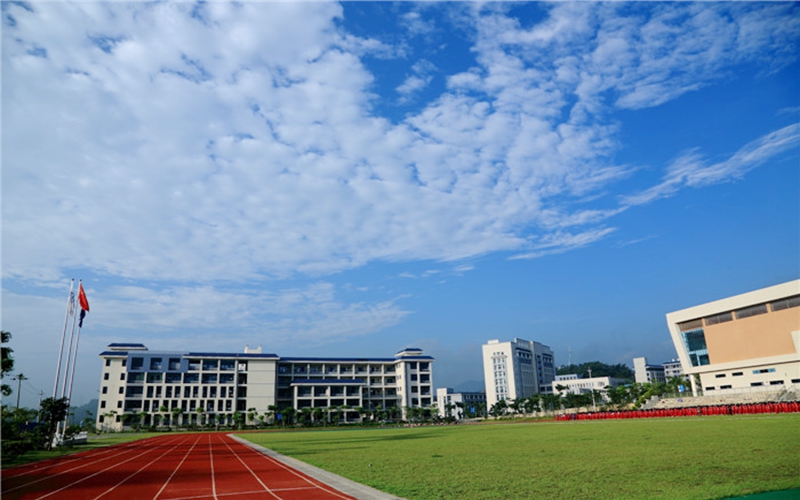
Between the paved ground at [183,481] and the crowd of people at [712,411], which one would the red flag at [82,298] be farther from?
the crowd of people at [712,411]

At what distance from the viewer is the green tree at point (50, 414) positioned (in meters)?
30.6

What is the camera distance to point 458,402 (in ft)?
380

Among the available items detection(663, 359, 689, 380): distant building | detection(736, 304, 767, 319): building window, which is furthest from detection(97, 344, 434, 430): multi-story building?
detection(663, 359, 689, 380): distant building

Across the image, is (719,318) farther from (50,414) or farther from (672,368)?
(672,368)

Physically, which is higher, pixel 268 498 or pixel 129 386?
pixel 129 386

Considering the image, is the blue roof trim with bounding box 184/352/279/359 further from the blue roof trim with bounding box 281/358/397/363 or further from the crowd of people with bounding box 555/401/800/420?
the crowd of people with bounding box 555/401/800/420

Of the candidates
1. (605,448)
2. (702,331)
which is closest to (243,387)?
(702,331)

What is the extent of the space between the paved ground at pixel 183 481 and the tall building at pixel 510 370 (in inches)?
3945

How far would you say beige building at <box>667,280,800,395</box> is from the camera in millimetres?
52688

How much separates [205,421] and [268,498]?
251ft

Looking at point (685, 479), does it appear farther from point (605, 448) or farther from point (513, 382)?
point (513, 382)

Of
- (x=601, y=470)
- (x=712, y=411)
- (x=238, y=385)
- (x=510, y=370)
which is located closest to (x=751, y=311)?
(x=712, y=411)

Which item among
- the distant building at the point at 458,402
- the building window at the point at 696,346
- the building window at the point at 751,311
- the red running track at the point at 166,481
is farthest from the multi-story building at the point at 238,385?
the red running track at the point at 166,481

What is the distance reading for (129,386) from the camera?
258ft
